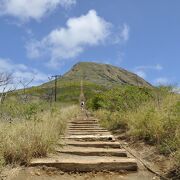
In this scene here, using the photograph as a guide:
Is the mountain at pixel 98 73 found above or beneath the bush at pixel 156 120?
above

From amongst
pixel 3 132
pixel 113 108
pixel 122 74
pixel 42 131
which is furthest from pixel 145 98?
pixel 122 74

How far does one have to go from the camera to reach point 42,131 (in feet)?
23.7

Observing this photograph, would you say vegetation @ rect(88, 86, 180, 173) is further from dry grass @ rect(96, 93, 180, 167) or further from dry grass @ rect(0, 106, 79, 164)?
dry grass @ rect(0, 106, 79, 164)

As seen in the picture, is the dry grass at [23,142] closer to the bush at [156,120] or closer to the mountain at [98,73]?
the bush at [156,120]

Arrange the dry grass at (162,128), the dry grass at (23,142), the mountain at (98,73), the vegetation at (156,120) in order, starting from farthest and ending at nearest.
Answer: the mountain at (98,73)
the vegetation at (156,120)
the dry grass at (162,128)
the dry grass at (23,142)

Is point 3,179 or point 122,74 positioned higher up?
point 122,74

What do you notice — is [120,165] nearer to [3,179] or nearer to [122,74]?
[3,179]

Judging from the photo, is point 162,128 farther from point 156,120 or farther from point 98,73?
point 98,73

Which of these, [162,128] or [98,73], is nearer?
[162,128]

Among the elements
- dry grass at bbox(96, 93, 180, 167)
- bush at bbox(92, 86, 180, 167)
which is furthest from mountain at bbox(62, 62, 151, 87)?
dry grass at bbox(96, 93, 180, 167)

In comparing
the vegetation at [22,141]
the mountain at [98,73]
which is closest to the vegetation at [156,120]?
the vegetation at [22,141]

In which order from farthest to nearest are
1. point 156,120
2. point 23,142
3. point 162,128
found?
point 156,120, point 162,128, point 23,142

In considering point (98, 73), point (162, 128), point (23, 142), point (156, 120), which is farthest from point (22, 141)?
point (98, 73)

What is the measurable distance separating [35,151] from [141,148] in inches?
123
